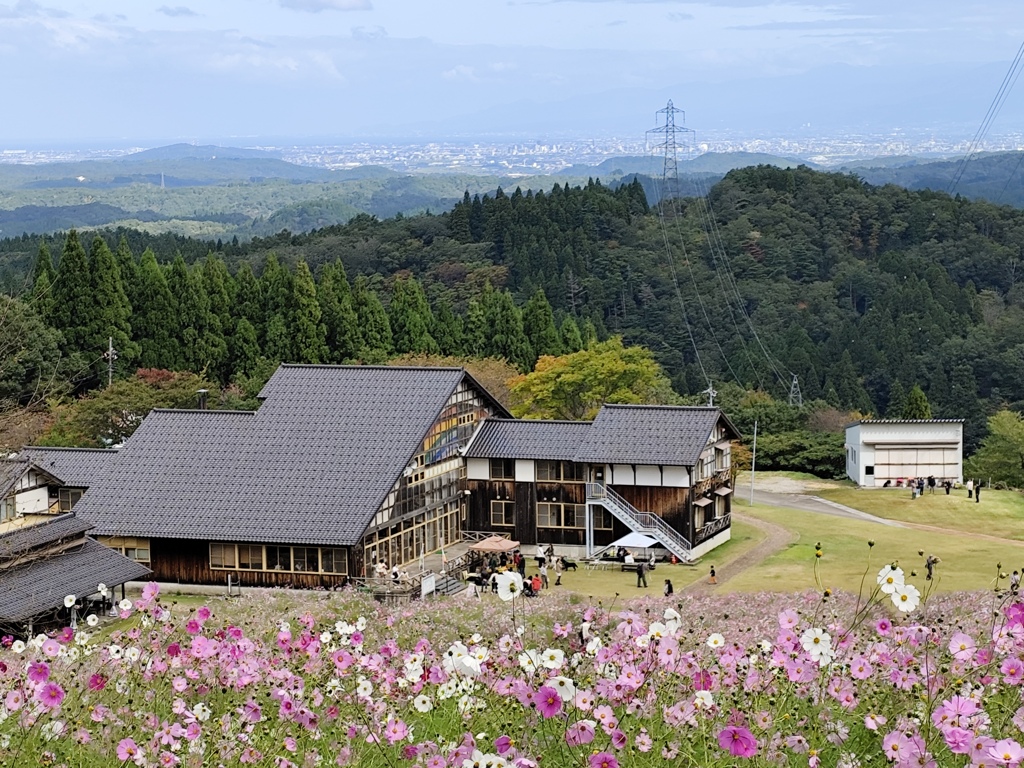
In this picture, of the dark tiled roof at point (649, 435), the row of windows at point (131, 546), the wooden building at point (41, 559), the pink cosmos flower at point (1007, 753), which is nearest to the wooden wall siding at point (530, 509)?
the dark tiled roof at point (649, 435)

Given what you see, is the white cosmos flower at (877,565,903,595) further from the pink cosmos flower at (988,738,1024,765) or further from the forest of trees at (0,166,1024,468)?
the forest of trees at (0,166,1024,468)

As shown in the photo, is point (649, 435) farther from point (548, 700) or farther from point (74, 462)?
point (548, 700)

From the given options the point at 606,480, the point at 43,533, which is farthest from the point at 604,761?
the point at 606,480

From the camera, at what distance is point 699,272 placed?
8162 cm

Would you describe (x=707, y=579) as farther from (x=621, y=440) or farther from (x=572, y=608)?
(x=572, y=608)

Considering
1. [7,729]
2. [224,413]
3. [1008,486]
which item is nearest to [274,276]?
[224,413]

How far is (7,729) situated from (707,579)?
70.5 ft

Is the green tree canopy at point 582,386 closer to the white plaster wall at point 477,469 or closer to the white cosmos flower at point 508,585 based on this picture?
the white plaster wall at point 477,469

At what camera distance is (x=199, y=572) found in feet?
88.4

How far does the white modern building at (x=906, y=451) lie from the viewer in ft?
130

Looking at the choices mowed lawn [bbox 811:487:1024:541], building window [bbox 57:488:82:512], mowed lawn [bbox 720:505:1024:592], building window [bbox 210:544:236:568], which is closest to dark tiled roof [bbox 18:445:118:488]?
building window [bbox 57:488:82:512]

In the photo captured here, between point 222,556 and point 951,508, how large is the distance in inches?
687

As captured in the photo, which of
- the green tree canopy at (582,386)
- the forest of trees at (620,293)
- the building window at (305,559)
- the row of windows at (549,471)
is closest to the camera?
the building window at (305,559)

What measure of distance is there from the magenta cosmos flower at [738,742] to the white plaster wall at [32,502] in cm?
2391
